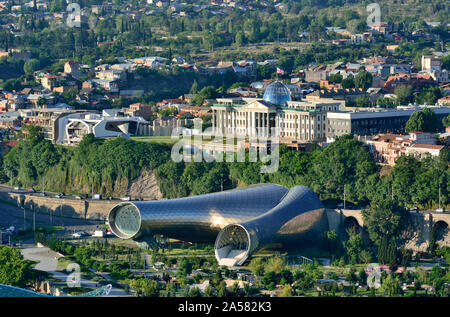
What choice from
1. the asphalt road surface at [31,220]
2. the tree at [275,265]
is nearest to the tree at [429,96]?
the asphalt road surface at [31,220]

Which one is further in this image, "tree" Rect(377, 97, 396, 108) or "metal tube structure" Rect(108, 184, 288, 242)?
"tree" Rect(377, 97, 396, 108)

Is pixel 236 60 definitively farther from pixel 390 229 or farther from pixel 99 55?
pixel 390 229

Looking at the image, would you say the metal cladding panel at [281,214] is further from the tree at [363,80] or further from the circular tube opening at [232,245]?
the tree at [363,80]

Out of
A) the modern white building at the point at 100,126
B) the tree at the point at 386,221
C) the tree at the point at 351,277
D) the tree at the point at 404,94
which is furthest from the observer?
the tree at the point at 404,94

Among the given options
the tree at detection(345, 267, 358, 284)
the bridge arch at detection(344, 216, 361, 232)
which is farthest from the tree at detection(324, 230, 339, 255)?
the tree at detection(345, 267, 358, 284)

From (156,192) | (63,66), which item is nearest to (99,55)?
(63,66)

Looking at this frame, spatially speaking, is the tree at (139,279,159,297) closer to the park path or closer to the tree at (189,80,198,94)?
the park path

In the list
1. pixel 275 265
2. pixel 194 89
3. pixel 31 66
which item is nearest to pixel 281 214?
pixel 275 265
